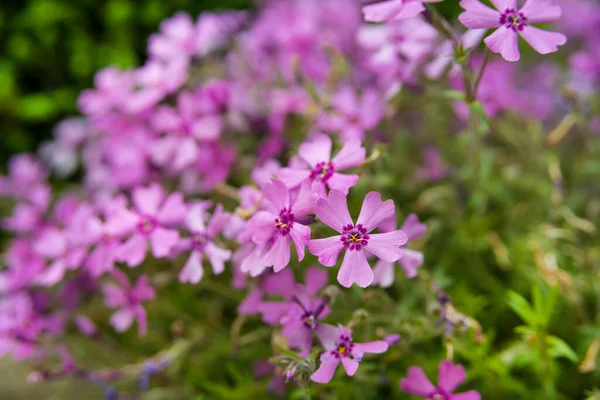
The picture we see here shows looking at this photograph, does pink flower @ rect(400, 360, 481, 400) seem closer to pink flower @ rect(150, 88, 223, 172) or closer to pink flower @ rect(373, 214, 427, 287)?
pink flower @ rect(373, 214, 427, 287)

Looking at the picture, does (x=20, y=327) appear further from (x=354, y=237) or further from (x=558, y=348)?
(x=558, y=348)

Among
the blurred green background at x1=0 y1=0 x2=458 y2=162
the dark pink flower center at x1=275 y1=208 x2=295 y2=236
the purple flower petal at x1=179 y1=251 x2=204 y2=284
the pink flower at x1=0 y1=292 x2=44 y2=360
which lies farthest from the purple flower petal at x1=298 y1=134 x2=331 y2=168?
the blurred green background at x1=0 y1=0 x2=458 y2=162

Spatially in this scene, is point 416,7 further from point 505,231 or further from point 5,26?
point 5,26

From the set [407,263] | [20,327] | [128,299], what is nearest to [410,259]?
[407,263]

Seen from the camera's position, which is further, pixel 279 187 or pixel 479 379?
pixel 479 379

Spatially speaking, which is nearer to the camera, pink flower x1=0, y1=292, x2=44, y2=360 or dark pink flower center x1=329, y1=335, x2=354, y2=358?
dark pink flower center x1=329, y1=335, x2=354, y2=358

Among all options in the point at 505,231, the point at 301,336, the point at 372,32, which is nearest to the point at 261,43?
the point at 372,32
